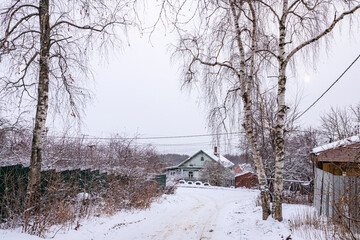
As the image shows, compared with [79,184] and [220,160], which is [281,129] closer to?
[79,184]

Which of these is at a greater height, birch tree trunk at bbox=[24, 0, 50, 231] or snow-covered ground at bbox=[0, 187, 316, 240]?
birch tree trunk at bbox=[24, 0, 50, 231]

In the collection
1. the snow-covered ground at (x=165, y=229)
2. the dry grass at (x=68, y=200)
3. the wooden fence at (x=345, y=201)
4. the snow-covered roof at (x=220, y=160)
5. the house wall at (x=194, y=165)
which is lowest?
the house wall at (x=194, y=165)

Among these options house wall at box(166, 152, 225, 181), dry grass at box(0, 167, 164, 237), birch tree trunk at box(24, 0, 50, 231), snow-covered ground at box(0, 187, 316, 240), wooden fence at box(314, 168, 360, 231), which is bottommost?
house wall at box(166, 152, 225, 181)

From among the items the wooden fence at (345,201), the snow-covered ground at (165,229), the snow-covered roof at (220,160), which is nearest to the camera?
the wooden fence at (345,201)

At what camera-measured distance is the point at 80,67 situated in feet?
22.3

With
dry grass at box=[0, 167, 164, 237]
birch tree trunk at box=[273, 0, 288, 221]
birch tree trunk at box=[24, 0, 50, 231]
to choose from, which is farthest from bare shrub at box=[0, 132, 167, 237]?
birch tree trunk at box=[273, 0, 288, 221]

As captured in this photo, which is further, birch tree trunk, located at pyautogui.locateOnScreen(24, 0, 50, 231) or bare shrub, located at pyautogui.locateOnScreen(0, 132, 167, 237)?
birch tree trunk, located at pyautogui.locateOnScreen(24, 0, 50, 231)

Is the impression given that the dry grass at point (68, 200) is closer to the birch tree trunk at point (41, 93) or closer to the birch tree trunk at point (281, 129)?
the birch tree trunk at point (41, 93)

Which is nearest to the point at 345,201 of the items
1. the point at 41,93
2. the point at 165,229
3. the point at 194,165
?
the point at 165,229

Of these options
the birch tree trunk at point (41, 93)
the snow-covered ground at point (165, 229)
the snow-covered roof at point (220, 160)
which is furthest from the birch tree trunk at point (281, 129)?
the snow-covered roof at point (220, 160)

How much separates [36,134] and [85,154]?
215 inches

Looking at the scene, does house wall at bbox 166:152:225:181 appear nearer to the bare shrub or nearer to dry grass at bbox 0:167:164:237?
the bare shrub

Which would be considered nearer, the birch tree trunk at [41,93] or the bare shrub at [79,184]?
the bare shrub at [79,184]

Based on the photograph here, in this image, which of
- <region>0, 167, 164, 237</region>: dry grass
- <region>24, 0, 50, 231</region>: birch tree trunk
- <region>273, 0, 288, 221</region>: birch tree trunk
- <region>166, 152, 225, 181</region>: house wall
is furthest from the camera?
<region>166, 152, 225, 181</region>: house wall
